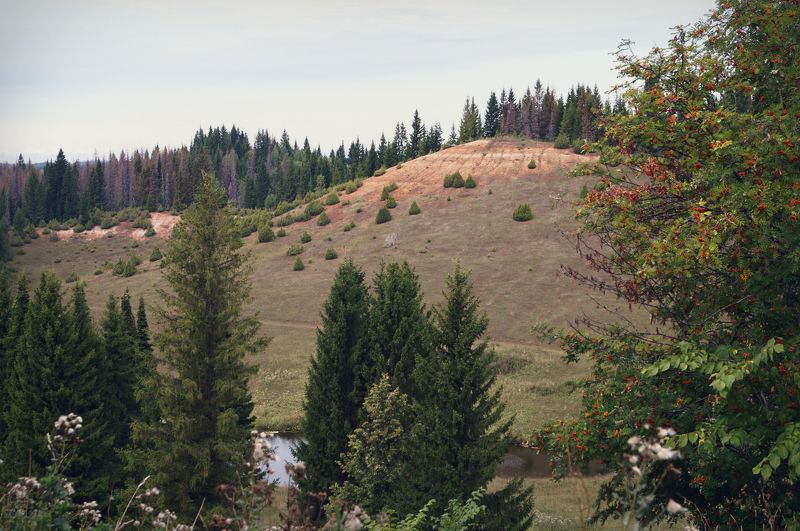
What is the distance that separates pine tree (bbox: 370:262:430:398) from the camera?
1045 inches

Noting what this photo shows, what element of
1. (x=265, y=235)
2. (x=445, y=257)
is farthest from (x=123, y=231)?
(x=445, y=257)

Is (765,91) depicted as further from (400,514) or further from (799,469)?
(400,514)

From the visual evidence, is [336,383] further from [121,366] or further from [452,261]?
[452,261]

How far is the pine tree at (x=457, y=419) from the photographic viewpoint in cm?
1867

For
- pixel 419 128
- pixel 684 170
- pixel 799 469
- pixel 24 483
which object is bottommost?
pixel 799 469

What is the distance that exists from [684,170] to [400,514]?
13.7m

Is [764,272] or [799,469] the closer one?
[799,469]

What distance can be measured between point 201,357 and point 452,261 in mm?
51785

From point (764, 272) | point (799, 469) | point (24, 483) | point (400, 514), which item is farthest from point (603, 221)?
point (400, 514)

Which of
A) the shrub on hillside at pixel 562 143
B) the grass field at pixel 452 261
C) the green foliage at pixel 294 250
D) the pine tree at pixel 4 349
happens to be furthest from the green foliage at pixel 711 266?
the shrub on hillside at pixel 562 143

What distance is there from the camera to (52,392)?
25.9m

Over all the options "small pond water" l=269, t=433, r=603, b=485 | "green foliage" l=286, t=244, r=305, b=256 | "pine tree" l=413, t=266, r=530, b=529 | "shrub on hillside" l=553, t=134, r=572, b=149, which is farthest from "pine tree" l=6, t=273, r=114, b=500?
"shrub on hillside" l=553, t=134, r=572, b=149

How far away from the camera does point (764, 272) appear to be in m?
9.39

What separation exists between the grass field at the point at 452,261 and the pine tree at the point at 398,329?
558 cm
